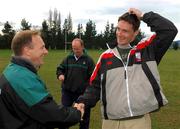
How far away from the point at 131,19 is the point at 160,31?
1.30ft

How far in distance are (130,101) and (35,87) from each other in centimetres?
161

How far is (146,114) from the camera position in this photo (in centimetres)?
612

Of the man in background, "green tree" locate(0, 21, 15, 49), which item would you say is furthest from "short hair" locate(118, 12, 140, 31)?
"green tree" locate(0, 21, 15, 49)

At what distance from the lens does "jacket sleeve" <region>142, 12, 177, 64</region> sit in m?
6.14

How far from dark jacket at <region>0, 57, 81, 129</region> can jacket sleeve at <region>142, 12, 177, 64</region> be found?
6.23 ft

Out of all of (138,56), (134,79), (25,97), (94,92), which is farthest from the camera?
(94,92)

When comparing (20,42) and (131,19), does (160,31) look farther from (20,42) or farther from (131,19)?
(20,42)

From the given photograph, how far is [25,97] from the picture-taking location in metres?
4.64

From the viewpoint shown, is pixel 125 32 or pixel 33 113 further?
pixel 125 32

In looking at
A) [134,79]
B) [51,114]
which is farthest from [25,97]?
[134,79]

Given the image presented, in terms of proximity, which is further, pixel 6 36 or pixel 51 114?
pixel 6 36

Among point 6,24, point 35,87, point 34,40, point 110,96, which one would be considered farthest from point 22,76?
point 6,24

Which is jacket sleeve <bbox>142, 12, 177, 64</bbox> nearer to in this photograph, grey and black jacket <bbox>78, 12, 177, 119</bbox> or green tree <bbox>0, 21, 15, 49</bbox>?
grey and black jacket <bbox>78, 12, 177, 119</bbox>

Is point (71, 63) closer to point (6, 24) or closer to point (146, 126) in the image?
point (146, 126)
